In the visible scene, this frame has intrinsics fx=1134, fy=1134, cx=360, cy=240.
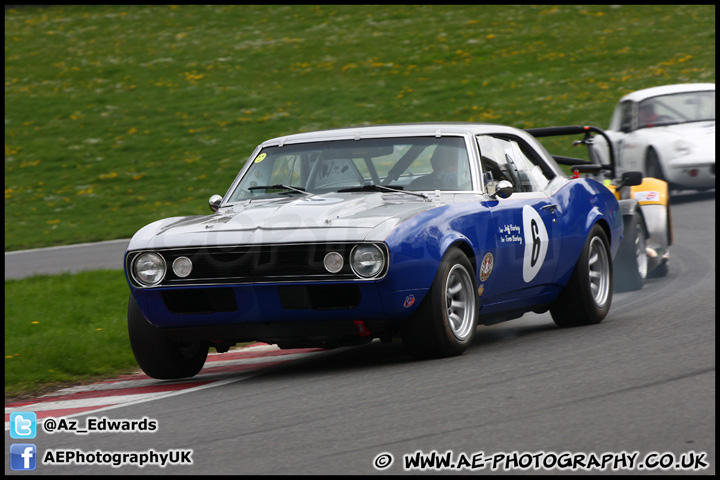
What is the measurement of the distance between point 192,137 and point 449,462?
21050mm

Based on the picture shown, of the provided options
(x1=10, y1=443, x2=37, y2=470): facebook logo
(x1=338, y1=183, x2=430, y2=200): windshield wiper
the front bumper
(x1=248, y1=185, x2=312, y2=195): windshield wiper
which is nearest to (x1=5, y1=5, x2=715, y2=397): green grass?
(x1=248, y1=185, x2=312, y2=195): windshield wiper

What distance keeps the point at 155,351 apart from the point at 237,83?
23.5 metres

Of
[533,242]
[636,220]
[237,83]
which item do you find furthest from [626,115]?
[237,83]

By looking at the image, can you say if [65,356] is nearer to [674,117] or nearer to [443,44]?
[674,117]

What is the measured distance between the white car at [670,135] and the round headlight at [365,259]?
32.9 feet

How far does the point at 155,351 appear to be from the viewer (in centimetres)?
665

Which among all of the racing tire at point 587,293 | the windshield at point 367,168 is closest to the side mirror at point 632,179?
the racing tire at point 587,293

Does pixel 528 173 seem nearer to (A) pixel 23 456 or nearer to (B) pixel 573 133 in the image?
(B) pixel 573 133

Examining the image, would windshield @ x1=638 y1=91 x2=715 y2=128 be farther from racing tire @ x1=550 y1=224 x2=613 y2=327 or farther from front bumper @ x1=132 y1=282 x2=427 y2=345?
front bumper @ x1=132 y1=282 x2=427 y2=345

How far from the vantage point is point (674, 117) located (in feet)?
53.1

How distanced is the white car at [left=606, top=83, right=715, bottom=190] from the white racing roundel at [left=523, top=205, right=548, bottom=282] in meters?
8.25

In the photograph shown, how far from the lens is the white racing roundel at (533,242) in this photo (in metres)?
7.36

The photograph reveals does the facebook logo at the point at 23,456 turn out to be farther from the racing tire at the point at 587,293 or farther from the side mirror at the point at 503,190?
the racing tire at the point at 587,293

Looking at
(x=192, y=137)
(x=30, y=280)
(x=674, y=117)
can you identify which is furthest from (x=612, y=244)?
(x=192, y=137)
